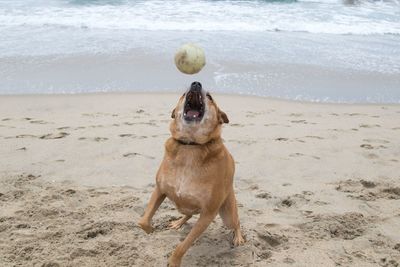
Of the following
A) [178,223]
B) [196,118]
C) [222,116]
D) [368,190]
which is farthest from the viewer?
[368,190]

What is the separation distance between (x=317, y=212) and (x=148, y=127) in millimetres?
2610

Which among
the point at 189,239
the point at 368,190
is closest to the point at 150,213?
the point at 189,239

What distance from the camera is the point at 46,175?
4.51 meters

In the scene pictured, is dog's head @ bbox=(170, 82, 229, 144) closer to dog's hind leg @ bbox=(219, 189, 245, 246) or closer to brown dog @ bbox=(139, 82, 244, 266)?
brown dog @ bbox=(139, 82, 244, 266)

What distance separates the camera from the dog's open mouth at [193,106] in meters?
2.97

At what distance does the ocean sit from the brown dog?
4.52m

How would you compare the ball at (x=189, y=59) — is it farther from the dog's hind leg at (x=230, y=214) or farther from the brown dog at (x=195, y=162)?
the dog's hind leg at (x=230, y=214)

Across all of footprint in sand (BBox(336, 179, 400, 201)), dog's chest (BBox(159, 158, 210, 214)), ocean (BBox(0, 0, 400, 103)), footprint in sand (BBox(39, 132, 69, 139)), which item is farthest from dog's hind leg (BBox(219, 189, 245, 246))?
ocean (BBox(0, 0, 400, 103))

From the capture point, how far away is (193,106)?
3041 mm

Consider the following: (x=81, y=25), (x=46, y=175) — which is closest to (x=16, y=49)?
(x=81, y=25)

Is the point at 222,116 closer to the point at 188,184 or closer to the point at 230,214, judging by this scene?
the point at 188,184

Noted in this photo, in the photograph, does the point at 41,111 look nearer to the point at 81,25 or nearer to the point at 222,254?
the point at 222,254

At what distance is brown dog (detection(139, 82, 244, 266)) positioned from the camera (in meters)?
3.00

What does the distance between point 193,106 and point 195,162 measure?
361mm
